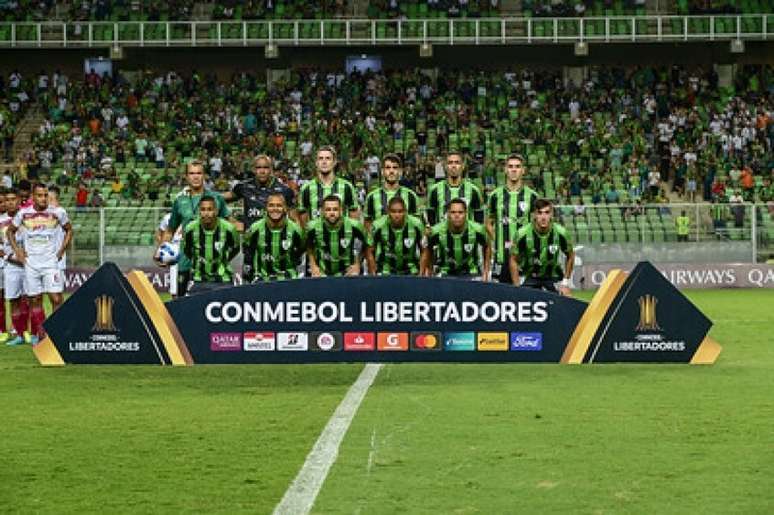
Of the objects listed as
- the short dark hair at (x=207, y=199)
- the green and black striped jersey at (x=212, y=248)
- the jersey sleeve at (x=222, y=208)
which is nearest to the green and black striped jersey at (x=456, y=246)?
the green and black striped jersey at (x=212, y=248)

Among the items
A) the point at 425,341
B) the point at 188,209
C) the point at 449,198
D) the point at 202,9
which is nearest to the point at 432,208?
the point at 449,198

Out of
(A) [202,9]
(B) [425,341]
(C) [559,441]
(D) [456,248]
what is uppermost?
(A) [202,9]

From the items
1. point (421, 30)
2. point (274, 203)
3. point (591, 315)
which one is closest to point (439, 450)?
point (591, 315)

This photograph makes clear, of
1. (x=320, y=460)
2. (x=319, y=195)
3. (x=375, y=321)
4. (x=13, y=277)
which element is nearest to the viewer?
(x=320, y=460)

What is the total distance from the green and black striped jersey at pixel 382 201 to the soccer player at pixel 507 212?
77 cm

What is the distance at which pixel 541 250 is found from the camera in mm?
14906

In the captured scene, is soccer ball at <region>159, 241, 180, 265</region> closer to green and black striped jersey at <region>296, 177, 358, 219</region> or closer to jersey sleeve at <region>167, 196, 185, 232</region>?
jersey sleeve at <region>167, 196, 185, 232</region>

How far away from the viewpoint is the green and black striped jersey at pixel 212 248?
1485cm

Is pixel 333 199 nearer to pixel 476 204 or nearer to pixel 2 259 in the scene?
pixel 476 204

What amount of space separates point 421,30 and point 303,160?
22.9 feet

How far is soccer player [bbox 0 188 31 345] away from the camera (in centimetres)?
1712

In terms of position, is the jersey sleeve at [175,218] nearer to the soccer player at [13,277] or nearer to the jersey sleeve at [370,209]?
the soccer player at [13,277]

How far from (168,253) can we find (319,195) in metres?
1.75

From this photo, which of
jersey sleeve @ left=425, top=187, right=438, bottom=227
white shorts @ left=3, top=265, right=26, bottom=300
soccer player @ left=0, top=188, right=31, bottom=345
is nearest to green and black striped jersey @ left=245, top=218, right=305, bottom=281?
jersey sleeve @ left=425, top=187, right=438, bottom=227
